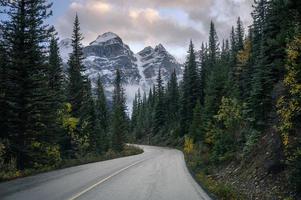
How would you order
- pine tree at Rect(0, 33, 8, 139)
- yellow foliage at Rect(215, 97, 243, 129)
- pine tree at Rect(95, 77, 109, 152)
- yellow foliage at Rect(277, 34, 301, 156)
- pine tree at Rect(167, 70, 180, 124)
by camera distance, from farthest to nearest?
pine tree at Rect(167, 70, 180, 124) → pine tree at Rect(95, 77, 109, 152) → yellow foliage at Rect(215, 97, 243, 129) → pine tree at Rect(0, 33, 8, 139) → yellow foliage at Rect(277, 34, 301, 156)

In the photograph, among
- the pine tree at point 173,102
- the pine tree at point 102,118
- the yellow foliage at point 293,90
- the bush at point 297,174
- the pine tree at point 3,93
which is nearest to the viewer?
the bush at point 297,174

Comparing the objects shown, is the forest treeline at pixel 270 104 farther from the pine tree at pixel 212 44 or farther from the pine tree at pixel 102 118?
the pine tree at pixel 212 44

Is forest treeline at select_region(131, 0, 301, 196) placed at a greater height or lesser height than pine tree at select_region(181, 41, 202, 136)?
lesser

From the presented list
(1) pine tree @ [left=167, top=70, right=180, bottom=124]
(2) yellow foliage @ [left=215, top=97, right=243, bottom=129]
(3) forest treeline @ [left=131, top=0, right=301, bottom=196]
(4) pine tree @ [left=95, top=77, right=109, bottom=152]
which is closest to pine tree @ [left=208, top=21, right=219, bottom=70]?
(1) pine tree @ [left=167, top=70, right=180, bottom=124]

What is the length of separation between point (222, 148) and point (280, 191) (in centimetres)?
1212

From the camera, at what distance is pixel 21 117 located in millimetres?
24172

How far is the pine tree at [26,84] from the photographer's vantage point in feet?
78.7

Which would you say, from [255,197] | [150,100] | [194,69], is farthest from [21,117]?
[150,100]

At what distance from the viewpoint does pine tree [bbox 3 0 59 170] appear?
78.7 ft

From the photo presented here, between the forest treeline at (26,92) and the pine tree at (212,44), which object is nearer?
the forest treeline at (26,92)

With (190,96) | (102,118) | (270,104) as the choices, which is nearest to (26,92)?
(270,104)

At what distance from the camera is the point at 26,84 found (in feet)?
80.8

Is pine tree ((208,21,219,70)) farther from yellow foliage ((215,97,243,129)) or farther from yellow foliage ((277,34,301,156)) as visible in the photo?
yellow foliage ((277,34,301,156))

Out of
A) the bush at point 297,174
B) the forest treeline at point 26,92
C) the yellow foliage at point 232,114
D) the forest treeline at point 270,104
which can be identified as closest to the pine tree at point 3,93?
the forest treeline at point 26,92
